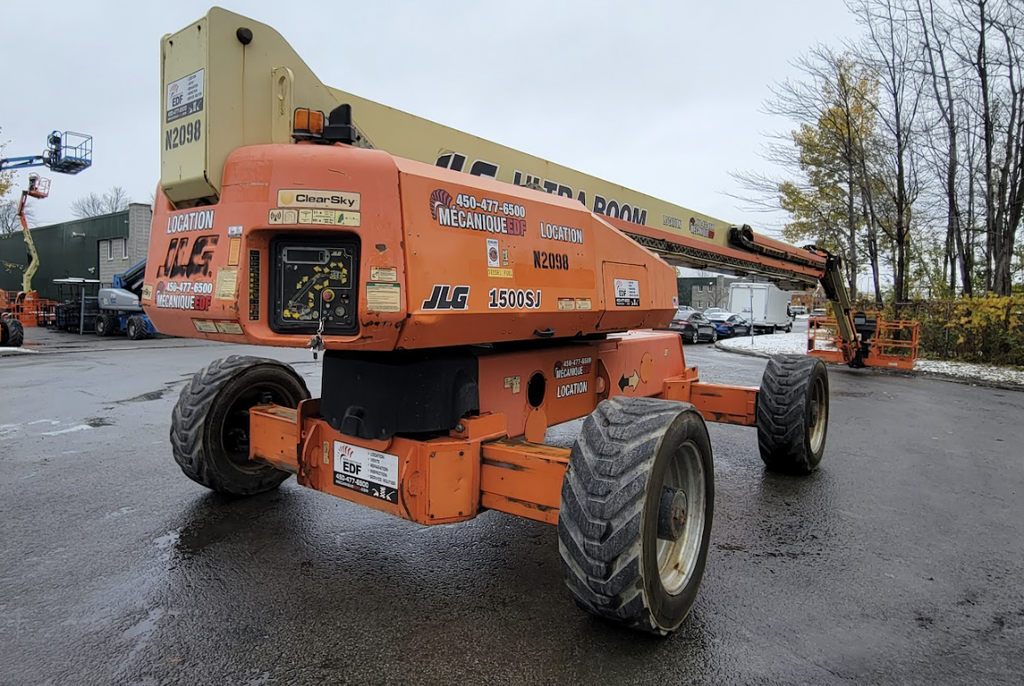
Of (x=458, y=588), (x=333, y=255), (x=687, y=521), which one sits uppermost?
(x=333, y=255)

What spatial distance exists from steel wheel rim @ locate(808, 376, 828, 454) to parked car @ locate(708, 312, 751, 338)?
24624 millimetres

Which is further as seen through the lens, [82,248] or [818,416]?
[82,248]

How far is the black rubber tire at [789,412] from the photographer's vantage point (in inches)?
233

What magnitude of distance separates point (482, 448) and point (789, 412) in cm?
346

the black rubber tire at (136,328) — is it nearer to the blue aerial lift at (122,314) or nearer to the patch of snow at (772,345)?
the blue aerial lift at (122,314)

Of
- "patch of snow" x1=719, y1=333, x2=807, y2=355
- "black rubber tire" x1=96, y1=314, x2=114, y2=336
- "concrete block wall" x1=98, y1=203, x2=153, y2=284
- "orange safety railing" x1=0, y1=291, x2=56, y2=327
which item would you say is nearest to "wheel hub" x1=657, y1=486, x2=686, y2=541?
"patch of snow" x1=719, y1=333, x2=807, y2=355

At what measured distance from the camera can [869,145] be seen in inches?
955

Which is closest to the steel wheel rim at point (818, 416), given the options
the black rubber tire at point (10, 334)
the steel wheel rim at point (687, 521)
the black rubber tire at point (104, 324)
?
the steel wheel rim at point (687, 521)

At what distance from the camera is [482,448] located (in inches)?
146

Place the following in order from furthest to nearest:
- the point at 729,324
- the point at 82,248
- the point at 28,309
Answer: the point at 82,248, the point at 729,324, the point at 28,309

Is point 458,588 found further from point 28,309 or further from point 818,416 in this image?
point 28,309

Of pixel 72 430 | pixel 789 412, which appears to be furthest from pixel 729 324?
pixel 72 430

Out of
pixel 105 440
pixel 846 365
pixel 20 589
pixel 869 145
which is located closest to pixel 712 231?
pixel 20 589

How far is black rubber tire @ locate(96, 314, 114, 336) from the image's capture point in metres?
24.6
